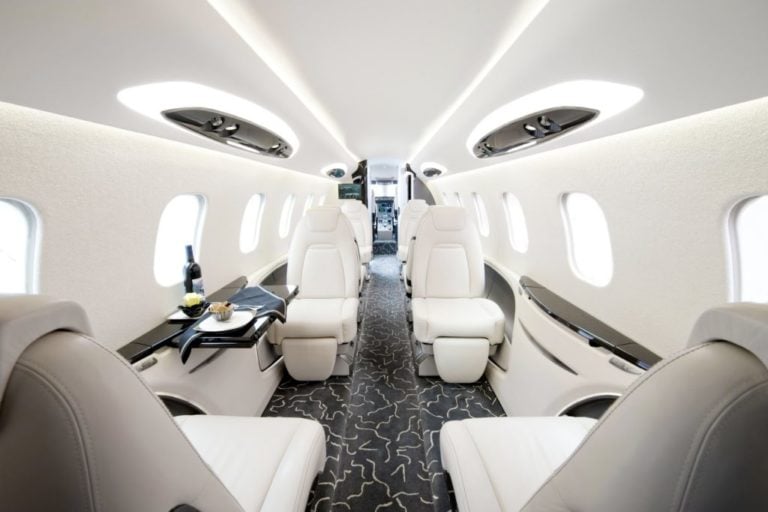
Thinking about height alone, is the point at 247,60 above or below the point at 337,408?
above

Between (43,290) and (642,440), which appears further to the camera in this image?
(43,290)

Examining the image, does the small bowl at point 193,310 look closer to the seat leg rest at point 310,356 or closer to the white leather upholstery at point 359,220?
the seat leg rest at point 310,356

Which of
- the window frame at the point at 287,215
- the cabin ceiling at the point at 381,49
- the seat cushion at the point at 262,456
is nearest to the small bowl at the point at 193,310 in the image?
the seat cushion at the point at 262,456

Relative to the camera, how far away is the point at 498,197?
3.36 m

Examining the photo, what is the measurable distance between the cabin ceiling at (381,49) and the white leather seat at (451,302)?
134 centimetres

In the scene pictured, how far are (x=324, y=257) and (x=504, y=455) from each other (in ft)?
7.51

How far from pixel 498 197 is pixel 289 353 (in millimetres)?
2845

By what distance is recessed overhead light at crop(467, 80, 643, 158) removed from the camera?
1130 millimetres

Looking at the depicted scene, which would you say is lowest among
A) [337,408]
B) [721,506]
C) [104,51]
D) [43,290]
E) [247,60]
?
[337,408]

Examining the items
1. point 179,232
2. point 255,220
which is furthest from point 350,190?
point 179,232

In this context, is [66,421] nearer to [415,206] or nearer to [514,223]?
[514,223]

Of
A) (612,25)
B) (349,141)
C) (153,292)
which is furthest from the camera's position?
(349,141)

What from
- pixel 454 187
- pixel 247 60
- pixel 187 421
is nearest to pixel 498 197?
pixel 454 187

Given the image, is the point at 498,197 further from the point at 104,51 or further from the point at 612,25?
the point at 104,51
